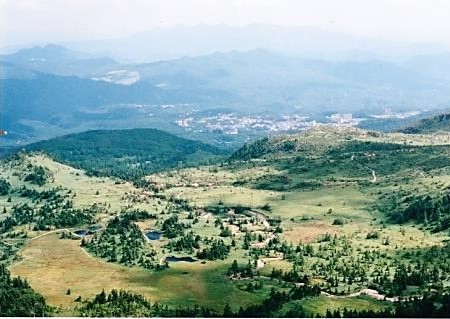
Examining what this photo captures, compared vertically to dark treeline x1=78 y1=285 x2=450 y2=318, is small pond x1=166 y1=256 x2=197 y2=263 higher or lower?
lower

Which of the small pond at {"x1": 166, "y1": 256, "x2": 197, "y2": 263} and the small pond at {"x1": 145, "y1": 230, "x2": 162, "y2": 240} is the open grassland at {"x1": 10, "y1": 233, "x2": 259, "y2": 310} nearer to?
the small pond at {"x1": 166, "y1": 256, "x2": 197, "y2": 263}

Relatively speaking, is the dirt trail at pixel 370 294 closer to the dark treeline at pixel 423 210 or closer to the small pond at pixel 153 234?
the dark treeline at pixel 423 210

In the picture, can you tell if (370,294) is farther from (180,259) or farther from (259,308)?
(180,259)

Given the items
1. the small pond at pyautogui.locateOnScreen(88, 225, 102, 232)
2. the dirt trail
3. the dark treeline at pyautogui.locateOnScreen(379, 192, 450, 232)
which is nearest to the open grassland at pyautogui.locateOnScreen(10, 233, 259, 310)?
the dirt trail

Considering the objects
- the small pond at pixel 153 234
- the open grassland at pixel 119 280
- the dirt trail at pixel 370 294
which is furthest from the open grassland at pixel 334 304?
the small pond at pixel 153 234

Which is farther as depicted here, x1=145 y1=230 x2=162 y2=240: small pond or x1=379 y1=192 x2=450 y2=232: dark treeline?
x1=145 y1=230 x2=162 y2=240: small pond

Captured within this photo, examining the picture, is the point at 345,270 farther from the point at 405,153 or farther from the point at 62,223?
the point at 405,153

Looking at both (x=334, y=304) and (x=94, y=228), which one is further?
(x=94, y=228)

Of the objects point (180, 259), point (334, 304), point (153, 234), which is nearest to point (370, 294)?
point (334, 304)

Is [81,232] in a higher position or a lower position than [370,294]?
lower
